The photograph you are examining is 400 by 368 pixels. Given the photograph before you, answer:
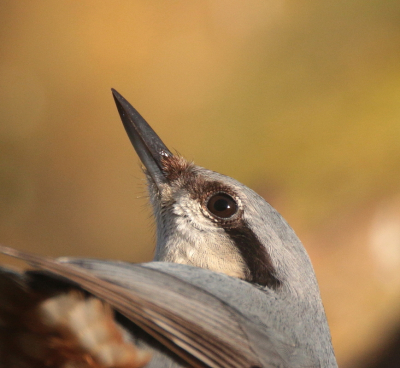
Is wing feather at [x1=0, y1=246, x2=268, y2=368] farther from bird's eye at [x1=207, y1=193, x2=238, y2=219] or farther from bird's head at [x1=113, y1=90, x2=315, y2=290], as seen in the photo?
bird's eye at [x1=207, y1=193, x2=238, y2=219]

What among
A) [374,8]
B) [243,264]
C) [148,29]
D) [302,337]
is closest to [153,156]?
[243,264]

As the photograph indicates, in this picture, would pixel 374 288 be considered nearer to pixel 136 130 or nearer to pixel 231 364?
pixel 136 130

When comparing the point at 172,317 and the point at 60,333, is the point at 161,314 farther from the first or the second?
the point at 60,333

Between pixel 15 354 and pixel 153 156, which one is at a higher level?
pixel 153 156

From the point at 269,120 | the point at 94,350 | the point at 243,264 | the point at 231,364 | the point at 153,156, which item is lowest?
the point at 231,364

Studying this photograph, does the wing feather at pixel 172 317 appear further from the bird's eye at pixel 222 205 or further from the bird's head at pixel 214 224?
the bird's eye at pixel 222 205

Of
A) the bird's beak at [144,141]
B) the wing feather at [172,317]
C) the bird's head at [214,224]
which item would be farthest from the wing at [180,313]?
the bird's beak at [144,141]

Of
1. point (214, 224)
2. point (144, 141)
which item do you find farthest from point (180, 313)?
point (144, 141)
